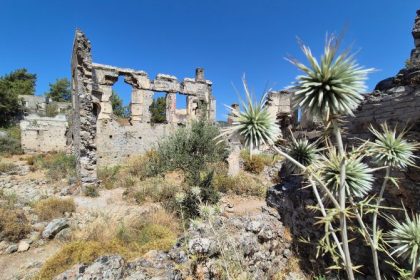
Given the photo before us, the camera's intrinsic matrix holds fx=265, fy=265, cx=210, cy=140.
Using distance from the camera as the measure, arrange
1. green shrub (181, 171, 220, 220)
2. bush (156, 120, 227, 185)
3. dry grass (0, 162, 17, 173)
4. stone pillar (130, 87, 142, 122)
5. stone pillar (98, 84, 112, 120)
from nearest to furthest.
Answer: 1. green shrub (181, 171, 220, 220)
2. bush (156, 120, 227, 185)
3. dry grass (0, 162, 17, 173)
4. stone pillar (98, 84, 112, 120)
5. stone pillar (130, 87, 142, 122)

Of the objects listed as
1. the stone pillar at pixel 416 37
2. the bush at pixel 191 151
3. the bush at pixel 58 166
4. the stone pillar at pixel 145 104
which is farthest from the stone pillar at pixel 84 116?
the stone pillar at pixel 416 37

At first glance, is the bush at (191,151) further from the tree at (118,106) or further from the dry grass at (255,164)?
the tree at (118,106)

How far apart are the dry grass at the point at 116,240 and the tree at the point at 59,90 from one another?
45.2 m

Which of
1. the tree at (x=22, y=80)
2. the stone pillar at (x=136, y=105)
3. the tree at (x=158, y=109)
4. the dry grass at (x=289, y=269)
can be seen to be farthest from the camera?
the tree at (x=22, y=80)

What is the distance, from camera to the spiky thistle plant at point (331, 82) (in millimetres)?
2383

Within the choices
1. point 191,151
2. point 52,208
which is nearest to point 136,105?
point 191,151

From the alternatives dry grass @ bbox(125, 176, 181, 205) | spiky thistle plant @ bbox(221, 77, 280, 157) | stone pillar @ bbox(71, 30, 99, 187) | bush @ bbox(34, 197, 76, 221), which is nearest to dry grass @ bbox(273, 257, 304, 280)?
spiky thistle plant @ bbox(221, 77, 280, 157)

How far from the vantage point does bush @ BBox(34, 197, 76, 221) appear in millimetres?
8555

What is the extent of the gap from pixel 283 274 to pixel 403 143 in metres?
3.22

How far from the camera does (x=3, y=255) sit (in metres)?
6.36

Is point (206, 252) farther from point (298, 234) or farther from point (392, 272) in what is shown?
point (392, 272)

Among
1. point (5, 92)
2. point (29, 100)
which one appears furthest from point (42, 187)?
point (29, 100)

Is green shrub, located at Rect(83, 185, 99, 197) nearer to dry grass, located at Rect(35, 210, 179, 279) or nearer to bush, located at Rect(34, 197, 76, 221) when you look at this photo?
bush, located at Rect(34, 197, 76, 221)

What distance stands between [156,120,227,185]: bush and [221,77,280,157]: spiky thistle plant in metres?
7.33
